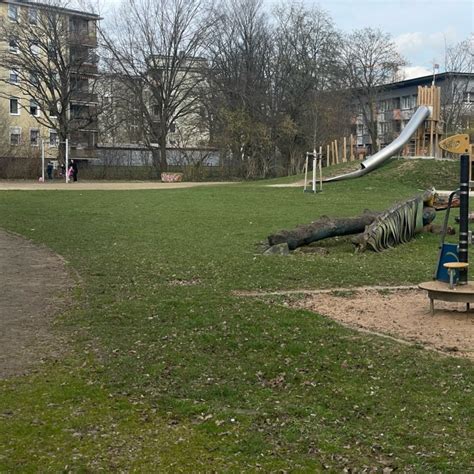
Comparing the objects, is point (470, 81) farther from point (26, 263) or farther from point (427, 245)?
point (26, 263)

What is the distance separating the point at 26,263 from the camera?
1226cm

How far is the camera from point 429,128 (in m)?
42.4

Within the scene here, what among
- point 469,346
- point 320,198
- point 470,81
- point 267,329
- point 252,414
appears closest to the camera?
point 252,414

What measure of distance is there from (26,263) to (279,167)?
50.5m

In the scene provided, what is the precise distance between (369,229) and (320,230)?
3.13ft

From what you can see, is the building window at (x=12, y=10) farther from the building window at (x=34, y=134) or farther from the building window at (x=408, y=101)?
the building window at (x=408, y=101)

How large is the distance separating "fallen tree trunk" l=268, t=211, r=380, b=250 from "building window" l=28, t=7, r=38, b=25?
172ft

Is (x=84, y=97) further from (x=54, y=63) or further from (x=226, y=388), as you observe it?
(x=226, y=388)

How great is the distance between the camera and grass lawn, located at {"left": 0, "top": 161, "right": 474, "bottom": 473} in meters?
4.25

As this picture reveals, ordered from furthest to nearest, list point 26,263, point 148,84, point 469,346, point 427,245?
point 148,84 < point 427,245 < point 26,263 < point 469,346

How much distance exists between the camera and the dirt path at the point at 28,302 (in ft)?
21.6

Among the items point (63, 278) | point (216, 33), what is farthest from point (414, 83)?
point (63, 278)

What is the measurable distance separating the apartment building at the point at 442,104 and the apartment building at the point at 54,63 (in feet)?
90.0

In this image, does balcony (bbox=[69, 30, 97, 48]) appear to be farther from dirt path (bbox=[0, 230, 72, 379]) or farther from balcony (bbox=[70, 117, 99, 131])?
dirt path (bbox=[0, 230, 72, 379])
